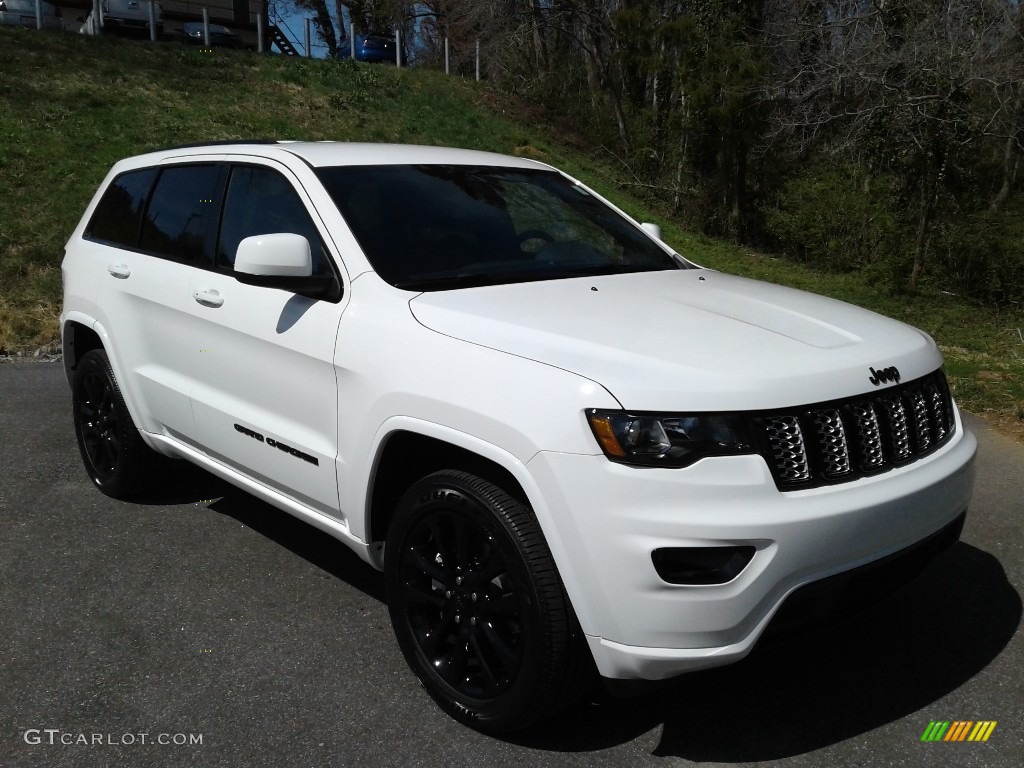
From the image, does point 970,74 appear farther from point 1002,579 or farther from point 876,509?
point 876,509

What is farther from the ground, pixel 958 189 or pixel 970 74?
pixel 970 74

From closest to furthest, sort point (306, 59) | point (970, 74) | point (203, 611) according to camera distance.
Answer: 1. point (203, 611)
2. point (970, 74)
3. point (306, 59)

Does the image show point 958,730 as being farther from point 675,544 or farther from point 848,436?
point 675,544

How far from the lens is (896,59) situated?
44.5 feet

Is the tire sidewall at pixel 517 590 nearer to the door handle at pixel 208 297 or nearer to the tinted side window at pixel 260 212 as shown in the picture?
the tinted side window at pixel 260 212

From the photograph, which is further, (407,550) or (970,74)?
(970,74)

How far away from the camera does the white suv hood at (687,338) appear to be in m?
2.55

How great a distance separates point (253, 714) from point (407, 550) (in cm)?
70

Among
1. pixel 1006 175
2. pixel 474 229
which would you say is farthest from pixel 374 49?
pixel 474 229

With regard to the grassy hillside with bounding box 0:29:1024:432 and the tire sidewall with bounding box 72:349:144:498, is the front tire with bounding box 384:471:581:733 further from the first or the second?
the grassy hillside with bounding box 0:29:1024:432

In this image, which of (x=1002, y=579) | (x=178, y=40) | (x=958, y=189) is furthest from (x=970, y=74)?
(x=178, y=40)

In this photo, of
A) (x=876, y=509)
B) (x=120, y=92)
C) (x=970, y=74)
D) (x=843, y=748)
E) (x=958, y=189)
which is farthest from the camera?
(x=120, y=92)

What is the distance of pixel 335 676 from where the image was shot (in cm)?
327

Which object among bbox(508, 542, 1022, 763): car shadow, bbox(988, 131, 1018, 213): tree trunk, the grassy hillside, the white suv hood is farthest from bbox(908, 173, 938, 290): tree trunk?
the white suv hood
